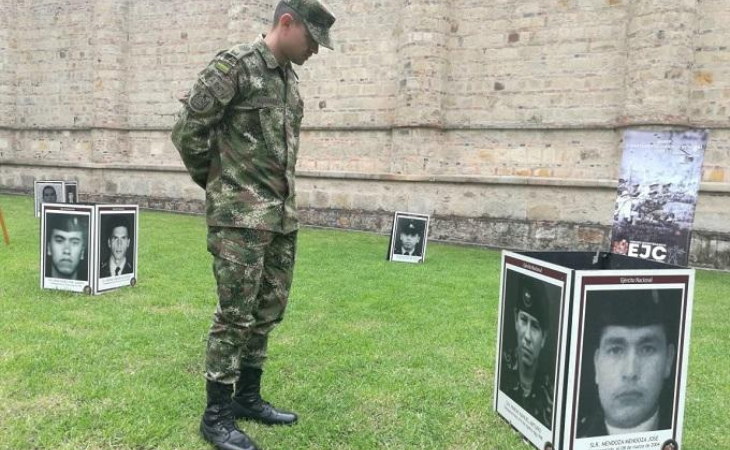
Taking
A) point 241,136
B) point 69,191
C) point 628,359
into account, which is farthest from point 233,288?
point 69,191

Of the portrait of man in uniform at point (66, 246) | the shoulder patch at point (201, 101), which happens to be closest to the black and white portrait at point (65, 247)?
the portrait of man in uniform at point (66, 246)

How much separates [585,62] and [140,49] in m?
12.7

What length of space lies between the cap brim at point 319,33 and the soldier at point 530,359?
1653 millimetres

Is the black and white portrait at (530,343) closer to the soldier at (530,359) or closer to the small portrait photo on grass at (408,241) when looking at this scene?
the soldier at (530,359)

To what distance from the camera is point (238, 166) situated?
284 cm

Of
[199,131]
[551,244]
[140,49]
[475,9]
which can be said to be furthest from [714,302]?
[140,49]

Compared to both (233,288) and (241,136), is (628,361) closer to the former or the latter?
(233,288)

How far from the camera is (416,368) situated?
4.29 metres

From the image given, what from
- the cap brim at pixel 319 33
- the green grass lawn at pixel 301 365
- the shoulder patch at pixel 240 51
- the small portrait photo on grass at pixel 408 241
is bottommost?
the green grass lawn at pixel 301 365

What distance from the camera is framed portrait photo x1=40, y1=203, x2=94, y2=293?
5.99 meters

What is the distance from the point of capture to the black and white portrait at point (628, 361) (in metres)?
2.65

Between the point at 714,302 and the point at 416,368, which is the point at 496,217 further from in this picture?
the point at 416,368

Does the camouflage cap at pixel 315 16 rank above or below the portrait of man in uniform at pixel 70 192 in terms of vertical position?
above

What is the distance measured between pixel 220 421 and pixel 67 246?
4092mm
